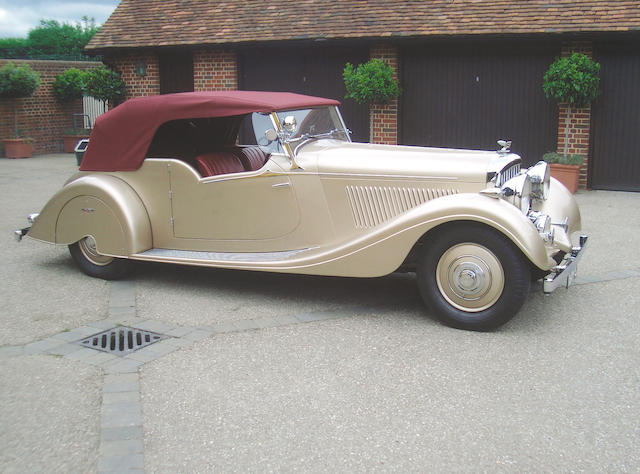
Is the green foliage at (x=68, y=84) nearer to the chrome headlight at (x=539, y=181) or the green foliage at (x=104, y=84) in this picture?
the green foliage at (x=104, y=84)

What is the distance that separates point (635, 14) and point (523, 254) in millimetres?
8121

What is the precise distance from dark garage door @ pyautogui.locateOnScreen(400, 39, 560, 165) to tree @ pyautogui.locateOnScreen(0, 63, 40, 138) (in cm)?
993

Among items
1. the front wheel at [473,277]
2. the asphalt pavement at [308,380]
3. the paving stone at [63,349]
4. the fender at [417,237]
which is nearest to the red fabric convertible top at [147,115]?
the asphalt pavement at [308,380]

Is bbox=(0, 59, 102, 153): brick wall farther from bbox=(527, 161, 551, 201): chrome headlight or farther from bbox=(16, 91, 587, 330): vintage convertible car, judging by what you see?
bbox=(527, 161, 551, 201): chrome headlight

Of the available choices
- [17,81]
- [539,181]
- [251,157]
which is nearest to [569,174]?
[539,181]

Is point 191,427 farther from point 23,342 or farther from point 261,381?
point 23,342

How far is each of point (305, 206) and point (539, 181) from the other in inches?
72.5

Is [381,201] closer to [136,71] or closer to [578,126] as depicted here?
[578,126]

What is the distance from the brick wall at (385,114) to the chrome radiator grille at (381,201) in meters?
Result: 8.27

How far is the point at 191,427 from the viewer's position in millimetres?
3492

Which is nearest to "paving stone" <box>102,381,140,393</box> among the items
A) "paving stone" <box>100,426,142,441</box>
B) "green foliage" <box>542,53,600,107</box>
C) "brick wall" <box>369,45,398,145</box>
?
"paving stone" <box>100,426,142,441</box>

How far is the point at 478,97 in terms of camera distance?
42.1 feet

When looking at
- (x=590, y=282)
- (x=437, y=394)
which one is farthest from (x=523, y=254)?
(x=590, y=282)

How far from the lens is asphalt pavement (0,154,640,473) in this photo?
324 centimetres
